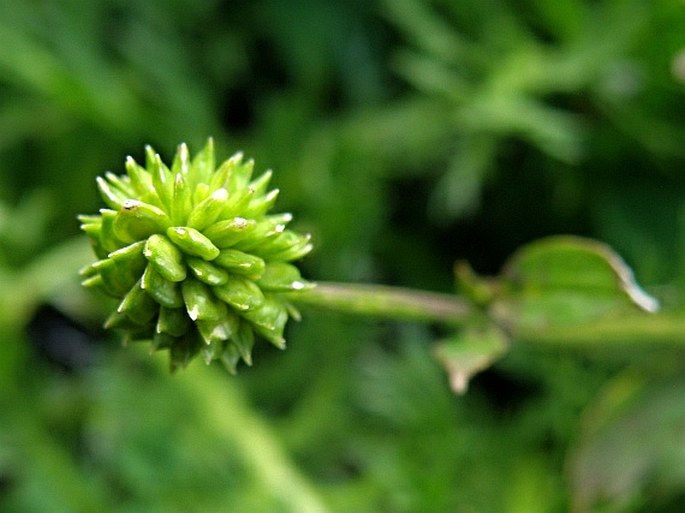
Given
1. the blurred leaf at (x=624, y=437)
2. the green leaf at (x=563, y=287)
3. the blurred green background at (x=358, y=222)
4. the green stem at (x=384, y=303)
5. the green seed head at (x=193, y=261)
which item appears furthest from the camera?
the blurred green background at (x=358, y=222)

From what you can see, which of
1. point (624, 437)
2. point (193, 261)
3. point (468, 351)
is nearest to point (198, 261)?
point (193, 261)

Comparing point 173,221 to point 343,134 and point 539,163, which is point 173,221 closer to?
point 343,134

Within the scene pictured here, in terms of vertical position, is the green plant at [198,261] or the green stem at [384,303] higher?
the green stem at [384,303]

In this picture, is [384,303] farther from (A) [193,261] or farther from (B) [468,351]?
(A) [193,261]

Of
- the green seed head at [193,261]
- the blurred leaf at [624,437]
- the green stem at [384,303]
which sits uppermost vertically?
the blurred leaf at [624,437]

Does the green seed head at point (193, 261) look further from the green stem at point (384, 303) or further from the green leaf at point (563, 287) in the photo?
the green leaf at point (563, 287)

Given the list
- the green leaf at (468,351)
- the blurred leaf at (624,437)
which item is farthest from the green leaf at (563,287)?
the blurred leaf at (624,437)
